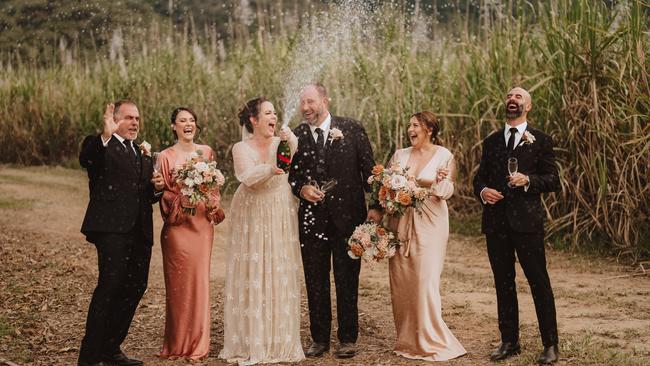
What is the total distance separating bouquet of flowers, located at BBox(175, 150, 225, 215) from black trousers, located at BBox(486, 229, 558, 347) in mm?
1669

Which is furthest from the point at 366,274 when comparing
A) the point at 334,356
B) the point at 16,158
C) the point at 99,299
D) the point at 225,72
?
the point at 16,158

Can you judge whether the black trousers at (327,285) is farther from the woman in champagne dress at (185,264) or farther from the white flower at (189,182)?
the white flower at (189,182)

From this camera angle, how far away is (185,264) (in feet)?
17.9

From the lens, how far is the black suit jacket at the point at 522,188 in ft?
16.8

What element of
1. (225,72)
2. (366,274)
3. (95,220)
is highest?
(225,72)

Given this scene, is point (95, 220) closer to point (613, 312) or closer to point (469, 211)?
point (613, 312)

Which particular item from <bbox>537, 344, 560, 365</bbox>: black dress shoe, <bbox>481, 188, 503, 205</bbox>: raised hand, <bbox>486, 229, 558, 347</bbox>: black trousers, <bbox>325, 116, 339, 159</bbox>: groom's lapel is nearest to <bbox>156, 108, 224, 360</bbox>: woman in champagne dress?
<bbox>325, 116, 339, 159</bbox>: groom's lapel

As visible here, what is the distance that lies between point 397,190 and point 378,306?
2.14 meters

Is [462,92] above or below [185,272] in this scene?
above

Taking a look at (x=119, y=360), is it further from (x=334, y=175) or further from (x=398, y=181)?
(x=398, y=181)

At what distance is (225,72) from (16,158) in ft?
18.5

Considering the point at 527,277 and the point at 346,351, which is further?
the point at 346,351

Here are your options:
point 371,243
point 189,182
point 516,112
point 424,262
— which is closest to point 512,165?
point 516,112

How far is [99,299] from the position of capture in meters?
5.04
